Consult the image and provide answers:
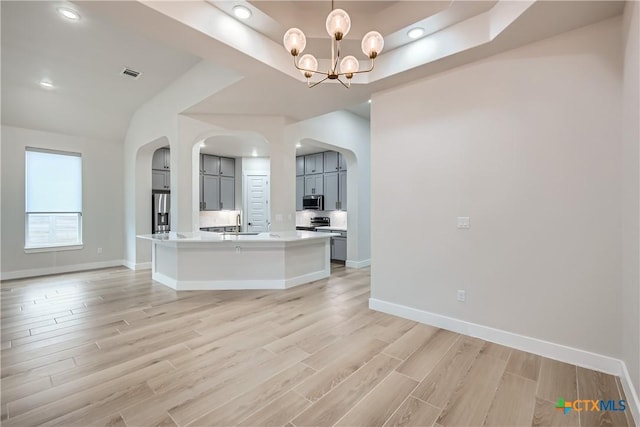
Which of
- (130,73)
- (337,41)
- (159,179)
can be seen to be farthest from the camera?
(159,179)

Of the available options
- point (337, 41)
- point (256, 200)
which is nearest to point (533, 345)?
point (337, 41)

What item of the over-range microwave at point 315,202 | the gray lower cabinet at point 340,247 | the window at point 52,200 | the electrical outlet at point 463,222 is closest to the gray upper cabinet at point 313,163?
the over-range microwave at point 315,202

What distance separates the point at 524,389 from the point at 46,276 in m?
7.54

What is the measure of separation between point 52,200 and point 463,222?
7376mm

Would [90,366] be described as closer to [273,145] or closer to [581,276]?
[273,145]

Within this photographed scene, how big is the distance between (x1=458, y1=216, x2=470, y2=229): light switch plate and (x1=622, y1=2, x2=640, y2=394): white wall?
109 centimetres

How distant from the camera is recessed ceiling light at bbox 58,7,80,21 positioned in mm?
2993

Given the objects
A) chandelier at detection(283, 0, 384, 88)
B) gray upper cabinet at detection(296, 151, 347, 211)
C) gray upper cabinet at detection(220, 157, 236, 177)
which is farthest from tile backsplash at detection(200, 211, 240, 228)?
chandelier at detection(283, 0, 384, 88)

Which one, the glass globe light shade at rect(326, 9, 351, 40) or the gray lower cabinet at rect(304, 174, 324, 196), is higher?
the glass globe light shade at rect(326, 9, 351, 40)

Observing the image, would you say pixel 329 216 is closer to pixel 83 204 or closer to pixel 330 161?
pixel 330 161

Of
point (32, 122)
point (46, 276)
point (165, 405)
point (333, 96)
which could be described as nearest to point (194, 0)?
point (333, 96)

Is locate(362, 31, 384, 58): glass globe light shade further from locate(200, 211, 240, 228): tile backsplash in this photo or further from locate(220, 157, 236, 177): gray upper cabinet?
locate(200, 211, 240, 228): tile backsplash

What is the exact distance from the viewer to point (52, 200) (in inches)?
223

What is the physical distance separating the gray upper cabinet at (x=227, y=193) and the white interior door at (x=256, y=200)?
39 centimetres
